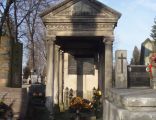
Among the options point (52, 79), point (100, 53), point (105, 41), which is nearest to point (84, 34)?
point (105, 41)

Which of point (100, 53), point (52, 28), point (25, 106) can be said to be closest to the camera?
→ point (25, 106)

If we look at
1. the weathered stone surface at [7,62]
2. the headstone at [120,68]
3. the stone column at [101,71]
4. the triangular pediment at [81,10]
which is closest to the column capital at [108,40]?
the triangular pediment at [81,10]

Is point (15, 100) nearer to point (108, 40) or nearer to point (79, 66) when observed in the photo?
point (108, 40)

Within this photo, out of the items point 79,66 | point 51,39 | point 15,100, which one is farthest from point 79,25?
point 15,100

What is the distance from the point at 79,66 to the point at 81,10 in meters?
5.09

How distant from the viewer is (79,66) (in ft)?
72.4

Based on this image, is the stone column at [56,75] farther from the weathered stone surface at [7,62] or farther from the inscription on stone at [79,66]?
the weathered stone surface at [7,62]

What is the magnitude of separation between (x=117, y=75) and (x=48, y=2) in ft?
61.1

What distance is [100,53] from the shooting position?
69.8ft

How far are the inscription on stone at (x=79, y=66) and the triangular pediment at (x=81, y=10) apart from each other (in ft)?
15.7

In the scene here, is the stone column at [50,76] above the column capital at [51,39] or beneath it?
beneath

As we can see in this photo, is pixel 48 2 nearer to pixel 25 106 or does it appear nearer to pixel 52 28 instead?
pixel 52 28

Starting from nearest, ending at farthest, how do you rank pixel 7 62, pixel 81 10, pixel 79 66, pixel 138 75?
pixel 138 75 < pixel 7 62 < pixel 81 10 < pixel 79 66

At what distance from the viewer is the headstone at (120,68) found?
1243 centimetres
